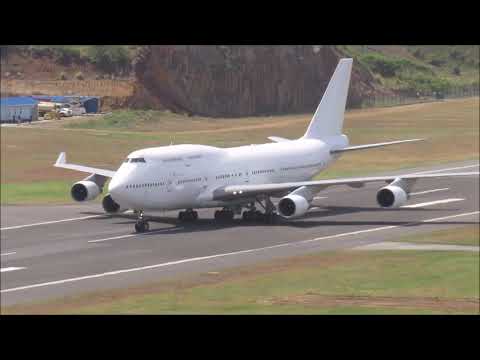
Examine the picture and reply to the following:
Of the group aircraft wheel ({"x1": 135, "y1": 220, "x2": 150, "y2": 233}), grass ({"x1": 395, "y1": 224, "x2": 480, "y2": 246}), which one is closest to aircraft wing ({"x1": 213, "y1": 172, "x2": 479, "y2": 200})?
grass ({"x1": 395, "y1": 224, "x2": 480, "y2": 246})

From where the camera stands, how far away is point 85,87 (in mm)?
88375

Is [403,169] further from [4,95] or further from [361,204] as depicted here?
[4,95]

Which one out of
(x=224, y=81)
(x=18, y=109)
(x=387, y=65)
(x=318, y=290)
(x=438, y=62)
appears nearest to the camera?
(x=318, y=290)

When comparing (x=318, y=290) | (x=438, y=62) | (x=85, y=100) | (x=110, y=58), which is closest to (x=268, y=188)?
(x=85, y=100)

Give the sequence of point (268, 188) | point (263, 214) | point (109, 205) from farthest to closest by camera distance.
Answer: point (109, 205) < point (263, 214) < point (268, 188)

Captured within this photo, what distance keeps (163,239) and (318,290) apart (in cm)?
1750

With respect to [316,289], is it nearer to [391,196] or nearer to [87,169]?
[391,196]

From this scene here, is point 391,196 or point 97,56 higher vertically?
point 97,56

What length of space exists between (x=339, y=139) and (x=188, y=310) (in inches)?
1628

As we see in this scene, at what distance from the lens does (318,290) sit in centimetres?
4725

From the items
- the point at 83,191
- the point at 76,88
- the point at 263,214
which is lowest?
the point at 263,214

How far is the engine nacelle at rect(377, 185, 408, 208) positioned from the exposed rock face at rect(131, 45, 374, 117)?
23.2m

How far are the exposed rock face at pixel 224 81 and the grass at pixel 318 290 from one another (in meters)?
36.4

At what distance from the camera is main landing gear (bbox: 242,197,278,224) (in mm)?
70375
